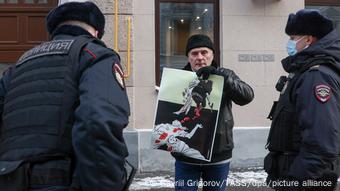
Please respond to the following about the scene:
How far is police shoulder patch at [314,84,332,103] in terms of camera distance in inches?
104

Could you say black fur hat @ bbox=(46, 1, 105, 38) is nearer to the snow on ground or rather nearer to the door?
the snow on ground

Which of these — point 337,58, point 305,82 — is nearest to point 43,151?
point 305,82

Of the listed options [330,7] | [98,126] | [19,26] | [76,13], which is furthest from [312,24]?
[19,26]

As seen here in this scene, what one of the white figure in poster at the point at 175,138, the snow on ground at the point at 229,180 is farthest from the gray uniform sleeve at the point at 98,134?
the snow on ground at the point at 229,180

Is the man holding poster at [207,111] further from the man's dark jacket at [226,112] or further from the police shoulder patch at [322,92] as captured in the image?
the police shoulder patch at [322,92]

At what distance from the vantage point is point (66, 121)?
2162 millimetres

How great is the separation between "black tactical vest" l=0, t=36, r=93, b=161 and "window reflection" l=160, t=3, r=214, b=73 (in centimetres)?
504

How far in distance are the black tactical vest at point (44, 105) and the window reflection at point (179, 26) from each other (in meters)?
5.04

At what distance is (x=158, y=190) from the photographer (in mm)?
6043

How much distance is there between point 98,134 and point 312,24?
1.75 m

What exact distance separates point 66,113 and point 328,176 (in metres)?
1.61

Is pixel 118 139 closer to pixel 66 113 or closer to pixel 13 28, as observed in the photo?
pixel 66 113

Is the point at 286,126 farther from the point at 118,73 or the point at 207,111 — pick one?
the point at 118,73

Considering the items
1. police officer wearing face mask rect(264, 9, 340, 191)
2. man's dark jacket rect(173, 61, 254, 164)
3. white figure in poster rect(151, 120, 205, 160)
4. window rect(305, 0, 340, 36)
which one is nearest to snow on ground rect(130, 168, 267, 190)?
man's dark jacket rect(173, 61, 254, 164)
